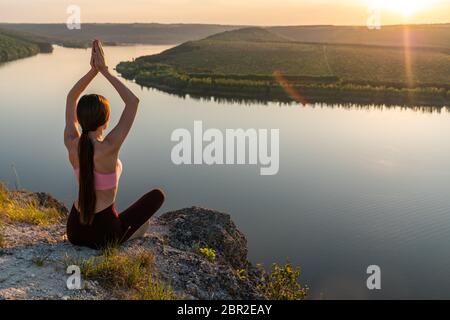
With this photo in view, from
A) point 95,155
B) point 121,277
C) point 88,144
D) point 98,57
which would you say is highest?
point 98,57

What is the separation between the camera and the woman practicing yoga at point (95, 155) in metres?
5.84

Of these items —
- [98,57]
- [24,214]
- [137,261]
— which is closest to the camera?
[98,57]

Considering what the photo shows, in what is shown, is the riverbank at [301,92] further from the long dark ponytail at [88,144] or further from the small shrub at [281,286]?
the long dark ponytail at [88,144]

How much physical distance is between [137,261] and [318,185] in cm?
1335

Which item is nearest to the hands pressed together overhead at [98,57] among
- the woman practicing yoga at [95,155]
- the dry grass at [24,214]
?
the woman practicing yoga at [95,155]

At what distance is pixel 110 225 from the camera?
6.76 m

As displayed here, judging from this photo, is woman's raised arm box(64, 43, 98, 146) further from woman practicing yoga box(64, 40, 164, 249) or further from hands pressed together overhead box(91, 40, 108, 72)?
hands pressed together overhead box(91, 40, 108, 72)

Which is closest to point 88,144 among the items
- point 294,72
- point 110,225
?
point 110,225

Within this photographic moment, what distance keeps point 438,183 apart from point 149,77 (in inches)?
1719

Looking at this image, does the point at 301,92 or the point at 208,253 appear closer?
the point at 208,253

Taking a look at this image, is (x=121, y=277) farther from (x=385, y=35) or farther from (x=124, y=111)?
(x=385, y=35)

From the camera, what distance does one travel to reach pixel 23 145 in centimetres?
2462

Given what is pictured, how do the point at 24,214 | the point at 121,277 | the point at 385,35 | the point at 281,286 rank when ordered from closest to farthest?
the point at 121,277 < the point at 24,214 < the point at 281,286 < the point at 385,35

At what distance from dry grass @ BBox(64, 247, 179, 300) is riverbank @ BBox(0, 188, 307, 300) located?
0.01 m
